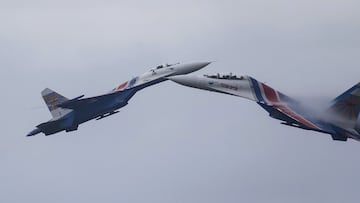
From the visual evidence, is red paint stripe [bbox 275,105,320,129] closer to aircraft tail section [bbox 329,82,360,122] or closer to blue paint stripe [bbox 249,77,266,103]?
blue paint stripe [bbox 249,77,266,103]

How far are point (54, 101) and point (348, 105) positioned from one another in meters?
31.5

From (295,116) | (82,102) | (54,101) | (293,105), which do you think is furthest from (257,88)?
(54,101)

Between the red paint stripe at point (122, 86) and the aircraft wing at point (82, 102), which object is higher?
the red paint stripe at point (122, 86)

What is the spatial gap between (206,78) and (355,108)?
14.7 metres

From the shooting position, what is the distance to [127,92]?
104m

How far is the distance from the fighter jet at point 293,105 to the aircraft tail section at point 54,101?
13.2 meters

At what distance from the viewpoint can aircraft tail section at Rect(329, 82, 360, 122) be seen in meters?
91.9

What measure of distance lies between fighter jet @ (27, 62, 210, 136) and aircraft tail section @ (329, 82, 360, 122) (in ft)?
51.4

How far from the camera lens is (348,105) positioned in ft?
303

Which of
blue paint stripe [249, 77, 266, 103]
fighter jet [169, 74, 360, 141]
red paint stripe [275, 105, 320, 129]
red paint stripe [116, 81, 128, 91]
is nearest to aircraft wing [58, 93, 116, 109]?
red paint stripe [116, 81, 128, 91]

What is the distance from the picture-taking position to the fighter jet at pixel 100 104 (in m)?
102

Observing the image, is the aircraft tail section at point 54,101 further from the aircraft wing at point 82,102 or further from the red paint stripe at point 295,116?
the red paint stripe at point 295,116

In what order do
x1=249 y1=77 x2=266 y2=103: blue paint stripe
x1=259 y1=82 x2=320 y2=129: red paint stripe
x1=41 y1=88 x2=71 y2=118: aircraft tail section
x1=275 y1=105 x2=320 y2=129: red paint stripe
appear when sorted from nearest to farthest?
x1=275 y1=105 x2=320 y2=129: red paint stripe
x1=259 y1=82 x2=320 y2=129: red paint stripe
x1=249 y1=77 x2=266 y2=103: blue paint stripe
x1=41 y1=88 x2=71 y2=118: aircraft tail section

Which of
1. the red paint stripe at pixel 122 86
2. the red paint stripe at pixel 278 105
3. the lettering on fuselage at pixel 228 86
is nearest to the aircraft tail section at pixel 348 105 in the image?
the red paint stripe at pixel 278 105
